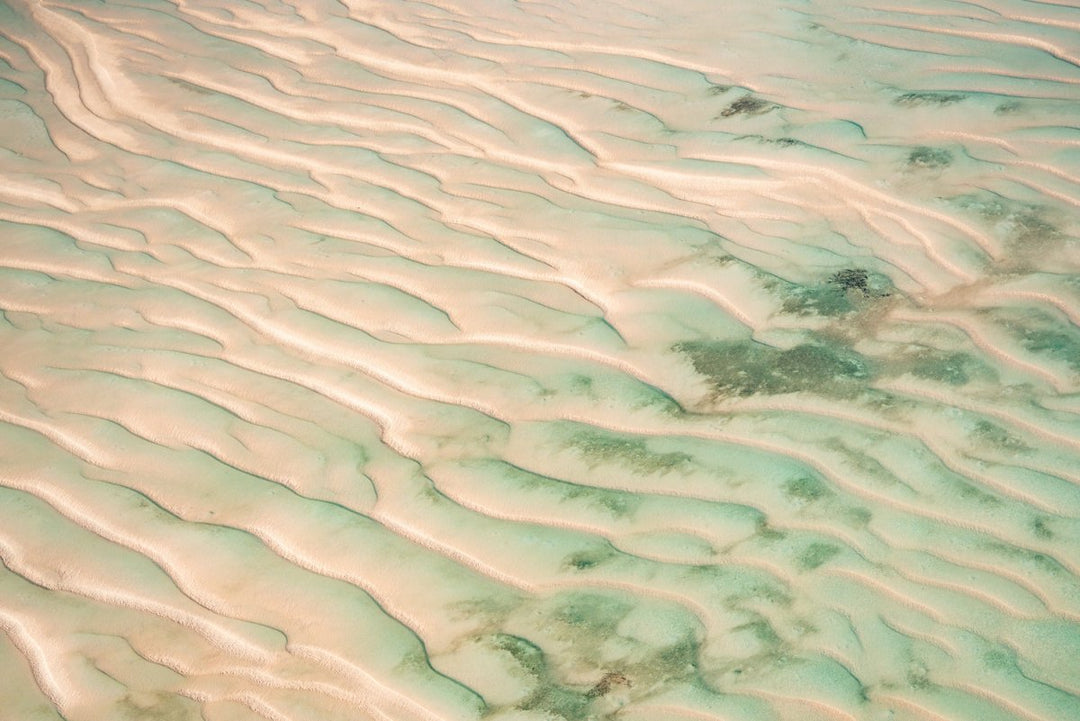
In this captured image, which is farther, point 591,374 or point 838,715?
point 591,374

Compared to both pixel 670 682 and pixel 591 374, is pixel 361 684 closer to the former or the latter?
pixel 670 682

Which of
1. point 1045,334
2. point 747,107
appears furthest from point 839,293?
point 747,107

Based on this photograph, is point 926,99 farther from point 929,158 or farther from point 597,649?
point 597,649

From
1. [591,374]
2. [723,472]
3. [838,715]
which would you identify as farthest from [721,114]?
[838,715]

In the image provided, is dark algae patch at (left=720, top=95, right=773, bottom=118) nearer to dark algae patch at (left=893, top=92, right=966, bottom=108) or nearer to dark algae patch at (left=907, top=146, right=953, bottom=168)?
dark algae patch at (left=893, top=92, right=966, bottom=108)

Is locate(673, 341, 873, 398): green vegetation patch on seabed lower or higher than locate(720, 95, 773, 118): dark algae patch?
lower

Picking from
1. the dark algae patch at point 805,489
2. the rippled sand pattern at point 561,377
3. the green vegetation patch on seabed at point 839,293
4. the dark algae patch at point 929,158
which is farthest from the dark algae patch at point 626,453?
the dark algae patch at point 929,158

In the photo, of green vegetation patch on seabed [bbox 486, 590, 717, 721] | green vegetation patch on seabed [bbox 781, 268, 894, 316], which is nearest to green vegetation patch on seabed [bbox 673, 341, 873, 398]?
green vegetation patch on seabed [bbox 781, 268, 894, 316]
